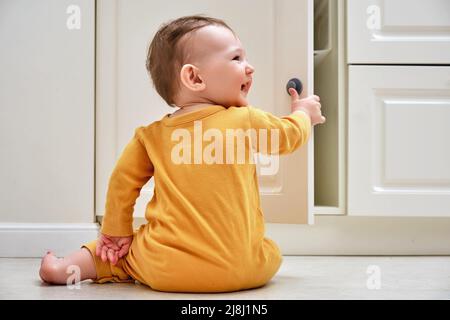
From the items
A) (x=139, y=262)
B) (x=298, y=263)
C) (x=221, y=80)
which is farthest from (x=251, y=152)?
(x=298, y=263)

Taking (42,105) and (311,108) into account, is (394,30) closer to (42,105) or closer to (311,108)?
(311,108)

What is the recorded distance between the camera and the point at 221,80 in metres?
1.17

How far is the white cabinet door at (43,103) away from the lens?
1.65 m

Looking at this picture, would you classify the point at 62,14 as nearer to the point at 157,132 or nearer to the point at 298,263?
the point at 157,132

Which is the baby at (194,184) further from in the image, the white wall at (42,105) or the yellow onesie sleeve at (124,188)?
the white wall at (42,105)

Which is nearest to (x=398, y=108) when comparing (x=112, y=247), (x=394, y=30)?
(x=394, y=30)

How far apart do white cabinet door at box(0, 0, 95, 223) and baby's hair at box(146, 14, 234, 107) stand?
0.48m

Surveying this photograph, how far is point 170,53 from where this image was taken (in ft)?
3.89

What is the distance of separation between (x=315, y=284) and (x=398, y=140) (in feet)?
1.84

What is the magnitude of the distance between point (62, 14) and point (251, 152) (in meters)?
0.76

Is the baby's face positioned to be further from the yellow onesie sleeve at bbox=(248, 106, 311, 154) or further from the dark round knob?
the dark round knob

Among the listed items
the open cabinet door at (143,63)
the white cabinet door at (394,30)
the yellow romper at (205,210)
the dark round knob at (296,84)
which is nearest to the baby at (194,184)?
the yellow romper at (205,210)

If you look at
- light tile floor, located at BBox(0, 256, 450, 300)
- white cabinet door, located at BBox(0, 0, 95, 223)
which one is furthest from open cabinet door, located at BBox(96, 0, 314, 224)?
light tile floor, located at BBox(0, 256, 450, 300)
